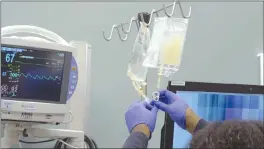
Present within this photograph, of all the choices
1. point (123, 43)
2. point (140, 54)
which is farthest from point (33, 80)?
point (123, 43)

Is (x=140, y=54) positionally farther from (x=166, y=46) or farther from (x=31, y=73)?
(x=31, y=73)

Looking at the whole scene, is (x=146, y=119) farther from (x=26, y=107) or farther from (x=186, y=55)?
(x=186, y=55)

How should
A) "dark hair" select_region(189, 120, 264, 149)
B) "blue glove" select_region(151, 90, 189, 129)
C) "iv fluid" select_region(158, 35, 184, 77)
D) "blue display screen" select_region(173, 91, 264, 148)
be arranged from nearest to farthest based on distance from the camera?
"dark hair" select_region(189, 120, 264, 149) < "iv fluid" select_region(158, 35, 184, 77) < "blue glove" select_region(151, 90, 189, 129) < "blue display screen" select_region(173, 91, 264, 148)

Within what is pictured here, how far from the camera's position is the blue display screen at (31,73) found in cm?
120

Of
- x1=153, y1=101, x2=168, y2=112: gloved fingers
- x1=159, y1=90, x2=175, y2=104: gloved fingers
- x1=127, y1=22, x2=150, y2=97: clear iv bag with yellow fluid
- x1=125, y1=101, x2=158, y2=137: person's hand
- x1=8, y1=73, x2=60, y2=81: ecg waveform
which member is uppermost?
x1=127, y1=22, x2=150, y2=97: clear iv bag with yellow fluid

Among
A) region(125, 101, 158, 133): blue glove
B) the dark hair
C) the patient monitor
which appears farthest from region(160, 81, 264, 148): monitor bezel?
the dark hair

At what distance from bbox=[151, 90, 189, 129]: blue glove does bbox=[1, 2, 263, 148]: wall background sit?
0.44 m

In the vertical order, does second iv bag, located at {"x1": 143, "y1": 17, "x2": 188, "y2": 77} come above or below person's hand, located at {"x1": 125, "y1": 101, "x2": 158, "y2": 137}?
above

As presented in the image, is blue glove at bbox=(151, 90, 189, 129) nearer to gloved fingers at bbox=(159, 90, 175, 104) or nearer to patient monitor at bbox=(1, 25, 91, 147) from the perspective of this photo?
gloved fingers at bbox=(159, 90, 175, 104)

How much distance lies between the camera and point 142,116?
1.17 metres

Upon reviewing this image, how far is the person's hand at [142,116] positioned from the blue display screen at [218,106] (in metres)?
0.18

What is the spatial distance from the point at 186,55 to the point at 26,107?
34.8 inches

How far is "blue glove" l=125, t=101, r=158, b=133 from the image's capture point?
1.16m

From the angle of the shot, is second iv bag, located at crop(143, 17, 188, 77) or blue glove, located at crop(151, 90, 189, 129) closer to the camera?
second iv bag, located at crop(143, 17, 188, 77)
